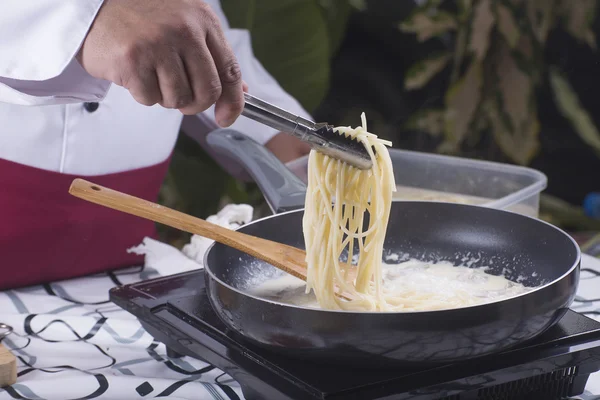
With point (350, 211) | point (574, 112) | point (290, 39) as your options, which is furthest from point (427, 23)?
point (350, 211)

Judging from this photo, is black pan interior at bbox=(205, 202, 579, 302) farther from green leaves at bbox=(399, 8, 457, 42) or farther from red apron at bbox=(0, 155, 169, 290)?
green leaves at bbox=(399, 8, 457, 42)

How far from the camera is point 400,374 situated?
943mm

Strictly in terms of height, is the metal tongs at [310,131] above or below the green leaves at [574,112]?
above

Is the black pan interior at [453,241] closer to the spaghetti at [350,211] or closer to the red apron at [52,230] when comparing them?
the spaghetti at [350,211]

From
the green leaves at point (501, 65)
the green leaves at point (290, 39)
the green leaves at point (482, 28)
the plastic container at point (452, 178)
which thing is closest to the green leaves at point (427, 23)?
the green leaves at point (501, 65)

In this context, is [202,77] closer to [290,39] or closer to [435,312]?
[435,312]

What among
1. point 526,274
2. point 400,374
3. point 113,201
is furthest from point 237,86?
point 526,274

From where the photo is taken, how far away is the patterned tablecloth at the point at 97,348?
1.13 metres

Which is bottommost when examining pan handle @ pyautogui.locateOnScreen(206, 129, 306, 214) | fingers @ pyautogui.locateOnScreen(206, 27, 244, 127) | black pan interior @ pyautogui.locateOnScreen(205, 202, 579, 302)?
black pan interior @ pyautogui.locateOnScreen(205, 202, 579, 302)

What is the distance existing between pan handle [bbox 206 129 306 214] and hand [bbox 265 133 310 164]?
41 cm

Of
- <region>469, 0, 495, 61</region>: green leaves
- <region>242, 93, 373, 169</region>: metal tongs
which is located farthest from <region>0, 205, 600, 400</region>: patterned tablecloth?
<region>469, 0, 495, 61</region>: green leaves

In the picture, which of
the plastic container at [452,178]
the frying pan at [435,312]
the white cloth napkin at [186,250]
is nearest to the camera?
the frying pan at [435,312]

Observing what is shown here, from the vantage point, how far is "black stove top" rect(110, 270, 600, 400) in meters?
0.93

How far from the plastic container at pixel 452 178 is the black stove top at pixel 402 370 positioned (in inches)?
28.3
